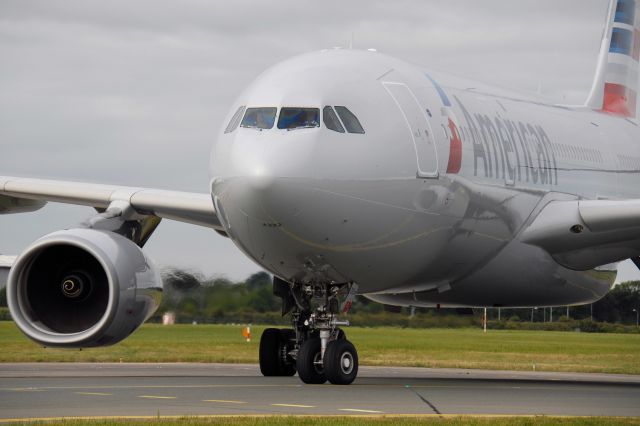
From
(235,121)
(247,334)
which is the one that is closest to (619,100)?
(247,334)

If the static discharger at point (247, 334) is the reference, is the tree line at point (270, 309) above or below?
above

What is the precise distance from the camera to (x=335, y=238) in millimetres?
16797

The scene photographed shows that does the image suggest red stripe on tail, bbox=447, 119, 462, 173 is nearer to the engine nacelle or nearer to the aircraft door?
the aircraft door

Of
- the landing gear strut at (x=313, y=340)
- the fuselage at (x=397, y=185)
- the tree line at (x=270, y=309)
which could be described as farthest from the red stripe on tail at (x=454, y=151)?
the tree line at (x=270, y=309)

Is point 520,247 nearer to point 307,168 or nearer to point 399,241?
point 399,241

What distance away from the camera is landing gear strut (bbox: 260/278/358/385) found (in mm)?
17703

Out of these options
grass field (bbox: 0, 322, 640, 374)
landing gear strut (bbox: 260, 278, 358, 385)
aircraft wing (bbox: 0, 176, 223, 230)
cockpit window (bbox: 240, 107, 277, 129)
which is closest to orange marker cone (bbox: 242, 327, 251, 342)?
grass field (bbox: 0, 322, 640, 374)

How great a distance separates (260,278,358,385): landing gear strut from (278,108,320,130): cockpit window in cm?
282

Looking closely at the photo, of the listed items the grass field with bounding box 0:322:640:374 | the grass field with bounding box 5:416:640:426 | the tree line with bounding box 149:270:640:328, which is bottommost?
the grass field with bounding box 5:416:640:426

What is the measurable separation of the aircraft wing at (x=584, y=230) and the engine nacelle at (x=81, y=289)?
5959 mm

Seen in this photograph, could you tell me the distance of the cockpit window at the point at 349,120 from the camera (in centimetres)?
1666

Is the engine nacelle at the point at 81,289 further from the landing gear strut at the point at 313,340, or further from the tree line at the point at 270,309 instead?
the landing gear strut at the point at 313,340

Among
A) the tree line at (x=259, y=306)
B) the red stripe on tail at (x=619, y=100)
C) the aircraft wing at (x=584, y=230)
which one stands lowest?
the tree line at (x=259, y=306)

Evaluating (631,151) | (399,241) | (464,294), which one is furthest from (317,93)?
(631,151)
